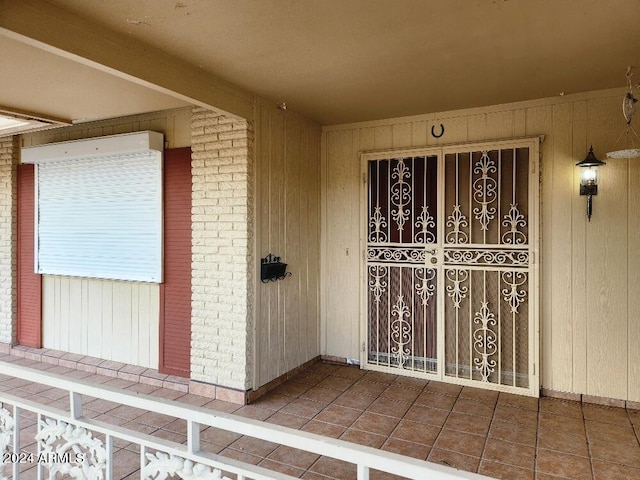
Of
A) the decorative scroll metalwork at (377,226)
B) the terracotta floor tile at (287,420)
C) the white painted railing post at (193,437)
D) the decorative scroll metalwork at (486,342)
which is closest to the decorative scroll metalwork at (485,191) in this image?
the decorative scroll metalwork at (486,342)

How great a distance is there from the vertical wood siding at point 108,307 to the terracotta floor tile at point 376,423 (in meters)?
2.27

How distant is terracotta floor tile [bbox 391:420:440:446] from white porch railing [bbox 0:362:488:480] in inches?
80.5

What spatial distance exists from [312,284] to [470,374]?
1.87 meters

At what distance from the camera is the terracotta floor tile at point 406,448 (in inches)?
119

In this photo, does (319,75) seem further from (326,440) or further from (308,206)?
(326,440)

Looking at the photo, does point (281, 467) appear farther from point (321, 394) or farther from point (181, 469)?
point (181, 469)

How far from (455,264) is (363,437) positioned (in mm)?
1941

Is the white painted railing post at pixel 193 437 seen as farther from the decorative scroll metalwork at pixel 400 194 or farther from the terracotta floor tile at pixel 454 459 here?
the decorative scroll metalwork at pixel 400 194

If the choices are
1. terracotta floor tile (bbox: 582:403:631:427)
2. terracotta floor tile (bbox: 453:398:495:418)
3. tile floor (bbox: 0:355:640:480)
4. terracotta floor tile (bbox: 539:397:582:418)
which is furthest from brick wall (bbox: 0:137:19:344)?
terracotta floor tile (bbox: 582:403:631:427)

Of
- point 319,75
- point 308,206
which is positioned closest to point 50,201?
point 308,206

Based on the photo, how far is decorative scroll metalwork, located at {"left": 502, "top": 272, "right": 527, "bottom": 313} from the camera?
4125mm

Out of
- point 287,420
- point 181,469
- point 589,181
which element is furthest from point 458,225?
point 181,469

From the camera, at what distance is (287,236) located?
4434 mm

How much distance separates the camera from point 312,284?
4.92m
